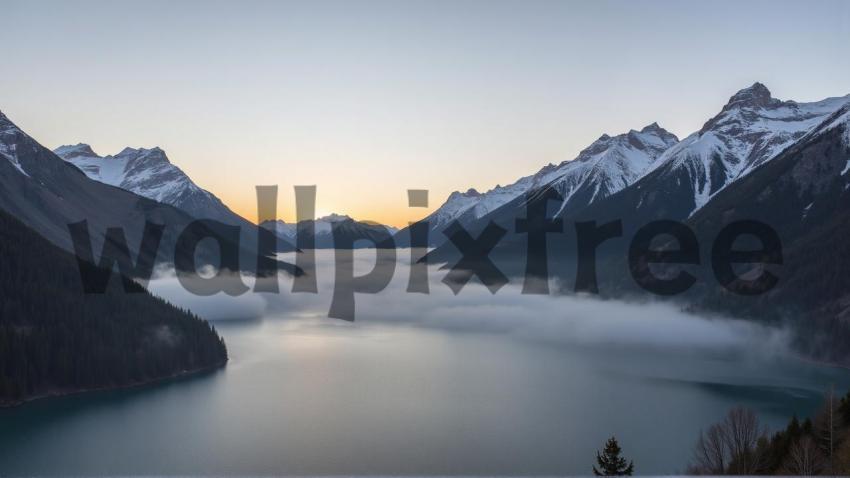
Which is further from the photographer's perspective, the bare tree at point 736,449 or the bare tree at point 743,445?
the bare tree at point 736,449

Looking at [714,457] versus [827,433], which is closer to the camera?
[827,433]

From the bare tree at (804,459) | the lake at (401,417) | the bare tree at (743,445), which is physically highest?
the bare tree at (804,459)

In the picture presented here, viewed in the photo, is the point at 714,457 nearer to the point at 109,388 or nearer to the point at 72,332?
the point at 109,388

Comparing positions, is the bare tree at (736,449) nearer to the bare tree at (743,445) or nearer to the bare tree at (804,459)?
the bare tree at (743,445)

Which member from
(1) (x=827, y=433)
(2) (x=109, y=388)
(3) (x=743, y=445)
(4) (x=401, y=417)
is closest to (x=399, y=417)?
(4) (x=401, y=417)

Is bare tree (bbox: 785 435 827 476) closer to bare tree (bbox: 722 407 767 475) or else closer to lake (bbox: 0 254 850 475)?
bare tree (bbox: 722 407 767 475)

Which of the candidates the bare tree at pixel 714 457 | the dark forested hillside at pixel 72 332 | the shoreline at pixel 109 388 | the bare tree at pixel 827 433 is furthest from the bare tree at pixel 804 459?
the dark forested hillside at pixel 72 332

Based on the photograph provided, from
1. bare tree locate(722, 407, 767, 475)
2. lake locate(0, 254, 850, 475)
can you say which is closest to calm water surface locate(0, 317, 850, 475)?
lake locate(0, 254, 850, 475)
